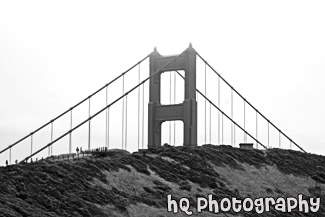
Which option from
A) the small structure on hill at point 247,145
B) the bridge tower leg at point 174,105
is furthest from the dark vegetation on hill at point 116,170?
the small structure on hill at point 247,145

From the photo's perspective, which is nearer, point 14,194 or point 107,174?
point 14,194

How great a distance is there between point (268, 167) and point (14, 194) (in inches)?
1344

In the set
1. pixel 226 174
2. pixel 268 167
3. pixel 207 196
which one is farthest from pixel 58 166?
pixel 268 167

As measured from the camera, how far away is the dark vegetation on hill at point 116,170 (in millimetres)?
35969

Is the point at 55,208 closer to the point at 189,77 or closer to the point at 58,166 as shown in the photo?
the point at 58,166

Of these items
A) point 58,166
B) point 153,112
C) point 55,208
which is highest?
point 153,112

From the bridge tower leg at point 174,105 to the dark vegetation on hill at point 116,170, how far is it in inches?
116

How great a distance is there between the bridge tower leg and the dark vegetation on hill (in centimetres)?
295

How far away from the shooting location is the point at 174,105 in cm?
7012

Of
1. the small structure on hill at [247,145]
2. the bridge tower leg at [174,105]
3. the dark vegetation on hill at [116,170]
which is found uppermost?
the bridge tower leg at [174,105]

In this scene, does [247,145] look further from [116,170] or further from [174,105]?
[116,170]

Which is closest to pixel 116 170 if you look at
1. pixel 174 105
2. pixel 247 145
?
pixel 174 105

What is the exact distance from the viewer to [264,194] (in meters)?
56.4

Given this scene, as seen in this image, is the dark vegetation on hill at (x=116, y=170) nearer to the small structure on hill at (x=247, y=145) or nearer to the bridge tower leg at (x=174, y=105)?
the bridge tower leg at (x=174, y=105)
